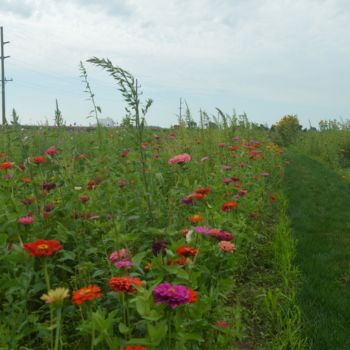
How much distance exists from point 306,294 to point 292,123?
19.4 m

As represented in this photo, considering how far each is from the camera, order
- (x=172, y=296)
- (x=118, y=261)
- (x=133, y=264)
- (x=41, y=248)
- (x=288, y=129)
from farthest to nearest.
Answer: (x=288, y=129), (x=118, y=261), (x=133, y=264), (x=41, y=248), (x=172, y=296)

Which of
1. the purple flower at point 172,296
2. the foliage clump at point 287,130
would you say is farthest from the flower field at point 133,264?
the foliage clump at point 287,130

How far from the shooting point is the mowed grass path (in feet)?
8.11

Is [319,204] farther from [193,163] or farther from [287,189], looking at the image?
[193,163]

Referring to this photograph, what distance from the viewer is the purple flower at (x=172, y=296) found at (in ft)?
4.10

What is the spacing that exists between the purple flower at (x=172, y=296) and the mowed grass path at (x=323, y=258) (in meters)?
1.34

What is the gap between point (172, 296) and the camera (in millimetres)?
1250

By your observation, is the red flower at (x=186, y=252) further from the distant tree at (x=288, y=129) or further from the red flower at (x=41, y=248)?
the distant tree at (x=288, y=129)

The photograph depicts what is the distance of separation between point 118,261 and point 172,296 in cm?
47

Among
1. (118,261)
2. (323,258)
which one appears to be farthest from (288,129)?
(118,261)

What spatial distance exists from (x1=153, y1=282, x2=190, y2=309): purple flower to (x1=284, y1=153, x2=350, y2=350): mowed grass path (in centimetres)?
134

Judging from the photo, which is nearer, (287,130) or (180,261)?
(180,261)

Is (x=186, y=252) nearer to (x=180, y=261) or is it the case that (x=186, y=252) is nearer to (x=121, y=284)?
(x=180, y=261)

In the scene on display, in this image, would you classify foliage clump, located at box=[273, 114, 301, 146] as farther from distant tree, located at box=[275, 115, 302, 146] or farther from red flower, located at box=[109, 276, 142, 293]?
red flower, located at box=[109, 276, 142, 293]
